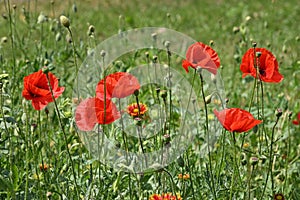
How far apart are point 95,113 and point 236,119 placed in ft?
1.16

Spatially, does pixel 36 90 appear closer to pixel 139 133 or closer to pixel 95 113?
pixel 95 113

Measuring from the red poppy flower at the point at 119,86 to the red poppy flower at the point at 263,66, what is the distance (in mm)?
337

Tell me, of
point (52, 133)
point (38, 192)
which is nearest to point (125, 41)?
point (52, 133)

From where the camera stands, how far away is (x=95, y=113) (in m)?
1.39

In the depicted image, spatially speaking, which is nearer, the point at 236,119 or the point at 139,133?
the point at 236,119

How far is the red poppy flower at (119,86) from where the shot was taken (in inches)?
53.4

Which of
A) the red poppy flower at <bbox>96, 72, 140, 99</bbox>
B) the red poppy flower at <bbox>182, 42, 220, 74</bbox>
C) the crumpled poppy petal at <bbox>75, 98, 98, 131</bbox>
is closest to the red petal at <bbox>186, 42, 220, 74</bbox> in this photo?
the red poppy flower at <bbox>182, 42, 220, 74</bbox>

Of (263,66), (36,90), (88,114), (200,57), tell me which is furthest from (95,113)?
(263,66)

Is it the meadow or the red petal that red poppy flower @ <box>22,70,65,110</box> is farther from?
the red petal

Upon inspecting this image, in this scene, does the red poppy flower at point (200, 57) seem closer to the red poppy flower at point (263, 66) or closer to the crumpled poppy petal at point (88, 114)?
the red poppy flower at point (263, 66)

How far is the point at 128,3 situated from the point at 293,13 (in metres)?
1.91

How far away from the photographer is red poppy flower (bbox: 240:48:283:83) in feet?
4.96

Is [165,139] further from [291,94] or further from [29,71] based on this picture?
[291,94]

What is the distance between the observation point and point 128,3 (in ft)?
20.8
